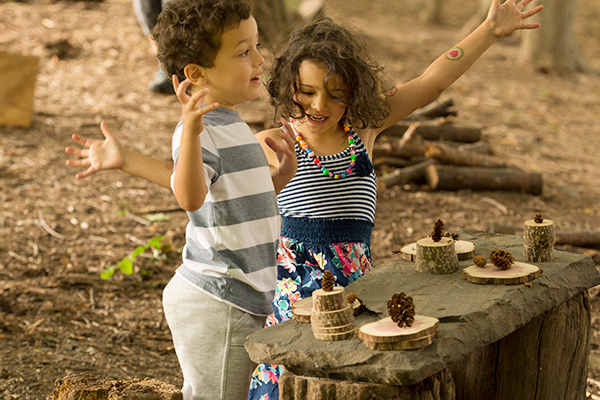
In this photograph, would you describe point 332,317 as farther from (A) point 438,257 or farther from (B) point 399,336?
(A) point 438,257

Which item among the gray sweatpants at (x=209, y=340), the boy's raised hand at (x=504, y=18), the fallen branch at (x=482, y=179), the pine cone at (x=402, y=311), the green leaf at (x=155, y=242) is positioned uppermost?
the boy's raised hand at (x=504, y=18)

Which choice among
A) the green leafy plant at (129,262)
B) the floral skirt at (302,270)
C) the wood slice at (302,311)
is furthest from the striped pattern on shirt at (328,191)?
the green leafy plant at (129,262)

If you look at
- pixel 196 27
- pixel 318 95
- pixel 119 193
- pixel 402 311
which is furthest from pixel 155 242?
pixel 402 311

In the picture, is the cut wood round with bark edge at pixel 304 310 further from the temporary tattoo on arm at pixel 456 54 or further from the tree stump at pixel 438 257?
the temporary tattoo on arm at pixel 456 54

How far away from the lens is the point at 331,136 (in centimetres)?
307

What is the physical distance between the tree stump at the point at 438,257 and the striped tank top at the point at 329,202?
0.43 meters

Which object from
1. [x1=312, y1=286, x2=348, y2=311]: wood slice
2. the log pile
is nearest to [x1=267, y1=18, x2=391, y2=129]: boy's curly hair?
[x1=312, y1=286, x2=348, y2=311]: wood slice

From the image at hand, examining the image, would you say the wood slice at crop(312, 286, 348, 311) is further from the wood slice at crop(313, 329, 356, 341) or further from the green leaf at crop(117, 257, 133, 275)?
the green leaf at crop(117, 257, 133, 275)

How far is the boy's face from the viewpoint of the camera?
2.28 metres

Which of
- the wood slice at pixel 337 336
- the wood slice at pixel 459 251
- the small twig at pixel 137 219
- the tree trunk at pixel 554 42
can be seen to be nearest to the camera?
the wood slice at pixel 337 336

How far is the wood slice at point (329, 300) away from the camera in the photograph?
2.10m

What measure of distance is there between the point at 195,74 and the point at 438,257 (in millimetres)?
1118

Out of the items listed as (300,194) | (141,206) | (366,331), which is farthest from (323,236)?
(141,206)

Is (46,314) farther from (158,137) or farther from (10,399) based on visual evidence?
(158,137)
